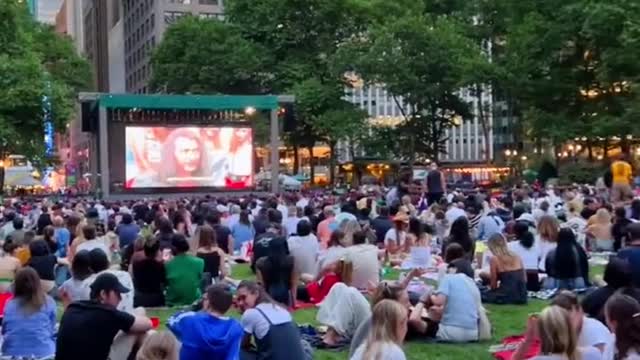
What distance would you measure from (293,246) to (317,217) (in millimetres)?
6315

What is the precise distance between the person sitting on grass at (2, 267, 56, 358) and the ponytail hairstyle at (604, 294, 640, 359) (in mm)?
4827

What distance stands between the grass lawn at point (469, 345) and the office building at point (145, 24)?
67118 millimetres

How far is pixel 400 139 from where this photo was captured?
5319cm

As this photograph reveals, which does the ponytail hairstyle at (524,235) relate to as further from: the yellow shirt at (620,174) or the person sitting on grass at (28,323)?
the yellow shirt at (620,174)

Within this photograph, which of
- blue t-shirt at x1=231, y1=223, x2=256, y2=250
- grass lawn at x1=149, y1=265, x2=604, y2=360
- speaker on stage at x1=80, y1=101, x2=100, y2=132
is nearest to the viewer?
grass lawn at x1=149, y1=265, x2=604, y2=360

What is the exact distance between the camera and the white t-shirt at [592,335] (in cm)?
648

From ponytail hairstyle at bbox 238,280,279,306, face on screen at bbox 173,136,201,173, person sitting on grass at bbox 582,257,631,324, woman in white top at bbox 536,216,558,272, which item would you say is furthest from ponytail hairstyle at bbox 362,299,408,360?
face on screen at bbox 173,136,201,173

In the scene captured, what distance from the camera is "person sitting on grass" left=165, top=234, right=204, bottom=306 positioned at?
11578 mm

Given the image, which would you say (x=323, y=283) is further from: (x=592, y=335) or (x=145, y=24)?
(x=145, y=24)

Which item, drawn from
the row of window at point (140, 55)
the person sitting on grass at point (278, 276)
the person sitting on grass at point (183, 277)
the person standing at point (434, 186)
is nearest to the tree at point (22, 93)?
the person standing at point (434, 186)

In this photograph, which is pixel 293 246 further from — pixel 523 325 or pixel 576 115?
pixel 576 115

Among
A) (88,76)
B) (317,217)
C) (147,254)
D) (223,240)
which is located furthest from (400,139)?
(147,254)

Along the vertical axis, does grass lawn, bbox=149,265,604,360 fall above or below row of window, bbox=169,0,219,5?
below

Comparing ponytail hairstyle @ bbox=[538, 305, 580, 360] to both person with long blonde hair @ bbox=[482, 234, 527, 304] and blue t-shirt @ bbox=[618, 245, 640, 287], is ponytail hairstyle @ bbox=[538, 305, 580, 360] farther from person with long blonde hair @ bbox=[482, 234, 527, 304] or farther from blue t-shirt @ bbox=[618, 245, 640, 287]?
person with long blonde hair @ bbox=[482, 234, 527, 304]
